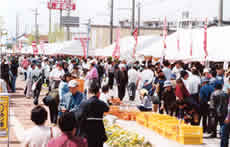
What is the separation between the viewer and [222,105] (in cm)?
1148

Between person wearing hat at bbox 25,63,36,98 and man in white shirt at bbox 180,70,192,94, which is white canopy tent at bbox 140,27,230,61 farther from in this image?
man in white shirt at bbox 180,70,192,94

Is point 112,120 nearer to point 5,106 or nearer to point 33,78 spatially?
point 5,106

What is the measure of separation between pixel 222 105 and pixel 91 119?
4832 millimetres

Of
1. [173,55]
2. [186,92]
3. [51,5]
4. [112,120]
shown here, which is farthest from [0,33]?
[51,5]

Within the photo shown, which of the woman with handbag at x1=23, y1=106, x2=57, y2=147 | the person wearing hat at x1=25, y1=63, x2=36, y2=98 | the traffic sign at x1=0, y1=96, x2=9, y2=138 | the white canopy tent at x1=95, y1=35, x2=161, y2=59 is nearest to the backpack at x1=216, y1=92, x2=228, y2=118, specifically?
the traffic sign at x1=0, y1=96, x2=9, y2=138

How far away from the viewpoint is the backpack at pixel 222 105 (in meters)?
11.4

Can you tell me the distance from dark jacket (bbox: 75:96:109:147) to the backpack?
458 cm

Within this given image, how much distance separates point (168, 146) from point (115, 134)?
1.39 meters

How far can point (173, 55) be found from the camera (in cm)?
2859

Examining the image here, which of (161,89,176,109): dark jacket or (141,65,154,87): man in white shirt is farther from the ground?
(141,65,154,87): man in white shirt

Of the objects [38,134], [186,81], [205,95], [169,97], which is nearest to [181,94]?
[205,95]

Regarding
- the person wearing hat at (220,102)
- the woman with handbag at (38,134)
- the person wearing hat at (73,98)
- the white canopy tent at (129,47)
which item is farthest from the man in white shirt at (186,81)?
the white canopy tent at (129,47)

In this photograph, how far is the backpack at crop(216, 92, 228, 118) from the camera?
11438mm

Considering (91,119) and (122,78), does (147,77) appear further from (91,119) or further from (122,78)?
(91,119)
